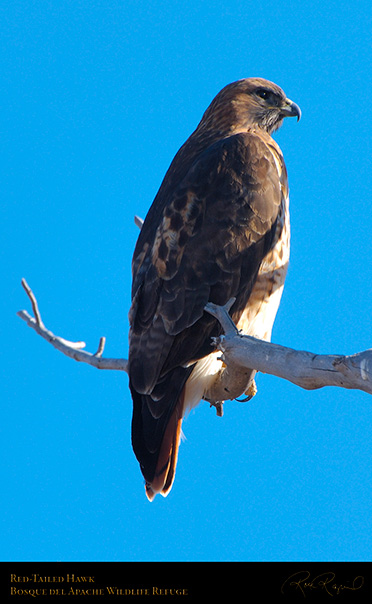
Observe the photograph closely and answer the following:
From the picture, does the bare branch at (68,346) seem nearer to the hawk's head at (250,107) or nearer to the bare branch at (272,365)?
the bare branch at (272,365)

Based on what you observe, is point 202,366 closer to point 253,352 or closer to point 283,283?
point 283,283

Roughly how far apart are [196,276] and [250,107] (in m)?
1.54

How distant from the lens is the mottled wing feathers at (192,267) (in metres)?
4.28

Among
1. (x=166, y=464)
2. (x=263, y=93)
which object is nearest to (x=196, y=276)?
(x=166, y=464)

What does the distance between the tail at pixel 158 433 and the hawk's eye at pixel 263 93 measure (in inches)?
83.4

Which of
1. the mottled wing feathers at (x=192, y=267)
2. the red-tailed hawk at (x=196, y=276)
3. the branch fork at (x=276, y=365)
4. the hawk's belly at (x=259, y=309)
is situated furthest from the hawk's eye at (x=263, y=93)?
the branch fork at (x=276, y=365)

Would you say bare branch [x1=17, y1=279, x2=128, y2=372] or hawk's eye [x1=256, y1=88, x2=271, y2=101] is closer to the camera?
bare branch [x1=17, y1=279, x2=128, y2=372]

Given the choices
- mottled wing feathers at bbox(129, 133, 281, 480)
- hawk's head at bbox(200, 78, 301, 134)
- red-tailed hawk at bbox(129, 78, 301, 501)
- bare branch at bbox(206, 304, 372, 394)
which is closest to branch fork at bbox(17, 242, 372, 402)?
bare branch at bbox(206, 304, 372, 394)

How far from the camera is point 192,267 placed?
4.36m

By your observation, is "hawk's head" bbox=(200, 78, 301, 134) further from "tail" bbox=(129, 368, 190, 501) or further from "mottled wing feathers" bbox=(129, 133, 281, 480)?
"tail" bbox=(129, 368, 190, 501)

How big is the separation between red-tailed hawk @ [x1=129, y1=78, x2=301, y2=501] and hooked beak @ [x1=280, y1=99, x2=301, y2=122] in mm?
711

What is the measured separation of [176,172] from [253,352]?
188cm

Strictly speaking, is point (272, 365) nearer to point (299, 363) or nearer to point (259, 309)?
point (299, 363)

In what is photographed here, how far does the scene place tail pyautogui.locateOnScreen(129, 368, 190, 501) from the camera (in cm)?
427
